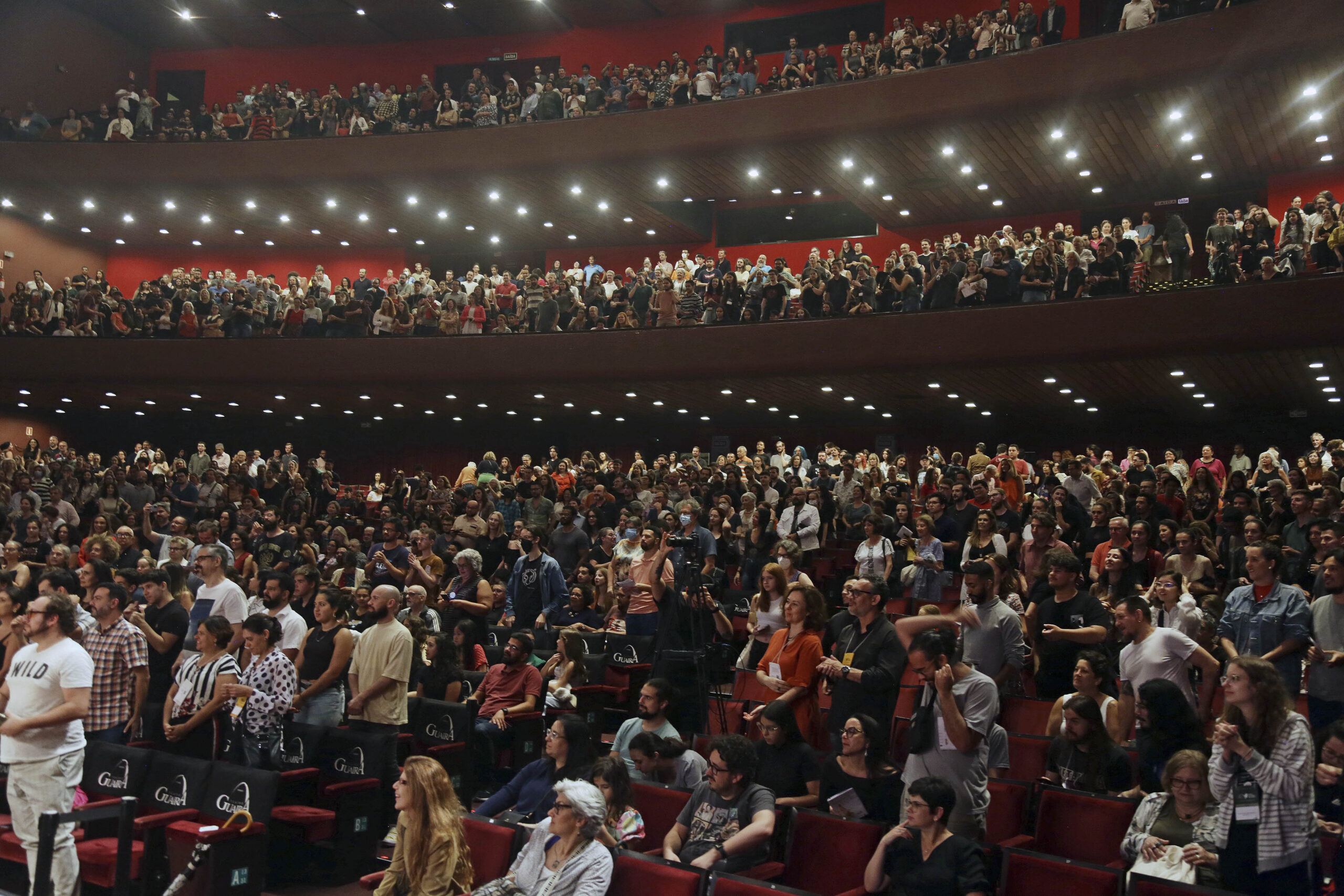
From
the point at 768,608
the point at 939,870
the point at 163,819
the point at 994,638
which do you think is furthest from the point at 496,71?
the point at 939,870

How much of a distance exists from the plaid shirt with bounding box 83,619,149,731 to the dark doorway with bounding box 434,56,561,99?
58.8 feet

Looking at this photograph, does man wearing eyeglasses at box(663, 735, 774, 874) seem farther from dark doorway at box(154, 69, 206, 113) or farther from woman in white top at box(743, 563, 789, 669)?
dark doorway at box(154, 69, 206, 113)

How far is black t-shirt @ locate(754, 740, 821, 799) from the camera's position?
4.96 meters

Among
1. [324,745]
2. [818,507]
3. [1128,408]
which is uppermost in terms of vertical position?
[1128,408]

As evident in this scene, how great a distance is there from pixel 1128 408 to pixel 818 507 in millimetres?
8130

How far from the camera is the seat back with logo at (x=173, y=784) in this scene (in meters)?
5.55

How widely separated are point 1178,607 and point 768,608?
2.22 m

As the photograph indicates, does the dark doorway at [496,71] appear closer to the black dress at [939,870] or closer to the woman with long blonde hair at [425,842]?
the woman with long blonde hair at [425,842]

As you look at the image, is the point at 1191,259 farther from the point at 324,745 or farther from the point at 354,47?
the point at 354,47

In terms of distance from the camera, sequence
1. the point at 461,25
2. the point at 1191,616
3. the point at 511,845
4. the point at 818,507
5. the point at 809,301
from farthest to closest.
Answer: the point at 461,25 < the point at 809,301 < the point at 818,507 < the point at 1191,616 < the point at 511,845

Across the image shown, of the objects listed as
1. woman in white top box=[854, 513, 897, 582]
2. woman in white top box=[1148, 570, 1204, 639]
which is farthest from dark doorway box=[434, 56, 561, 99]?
woman in white top box=[1148, 570, 1204, 639]

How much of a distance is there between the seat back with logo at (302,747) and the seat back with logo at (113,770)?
66 centimetres

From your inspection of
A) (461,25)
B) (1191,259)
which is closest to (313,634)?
(1191,259)

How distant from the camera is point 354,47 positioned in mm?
23906
